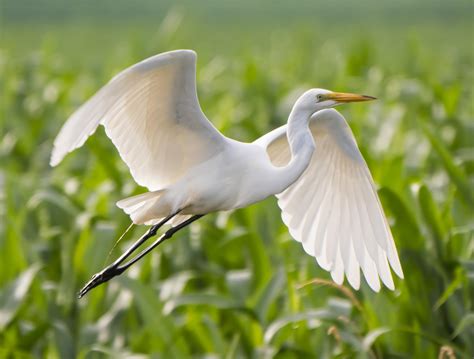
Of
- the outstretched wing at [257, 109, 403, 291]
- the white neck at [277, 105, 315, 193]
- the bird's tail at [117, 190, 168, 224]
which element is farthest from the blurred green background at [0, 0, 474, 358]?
the white neck at [277, 105, 315, 193]

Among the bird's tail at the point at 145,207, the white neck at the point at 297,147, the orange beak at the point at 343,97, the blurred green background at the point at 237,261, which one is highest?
the orange beak at the point at 343,97

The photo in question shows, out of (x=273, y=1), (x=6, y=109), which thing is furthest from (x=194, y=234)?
(x=273, y=1)

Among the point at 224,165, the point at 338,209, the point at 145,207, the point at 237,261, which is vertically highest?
the point at 224,165

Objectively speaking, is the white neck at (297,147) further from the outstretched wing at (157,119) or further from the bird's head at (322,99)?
the outstretched wing at (157,119)

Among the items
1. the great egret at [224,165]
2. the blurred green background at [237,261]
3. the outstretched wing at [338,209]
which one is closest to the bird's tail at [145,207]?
the great egret at [224,165]

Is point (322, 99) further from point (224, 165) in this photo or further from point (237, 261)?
point (237, 261)

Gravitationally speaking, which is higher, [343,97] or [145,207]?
[343,97]

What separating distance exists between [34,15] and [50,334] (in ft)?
49.1

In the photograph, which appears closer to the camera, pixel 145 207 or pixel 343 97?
pixel 343 97

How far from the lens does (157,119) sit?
2.75m

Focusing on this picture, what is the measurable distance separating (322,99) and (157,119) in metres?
0.49

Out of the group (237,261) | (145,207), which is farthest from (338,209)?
(237,261)

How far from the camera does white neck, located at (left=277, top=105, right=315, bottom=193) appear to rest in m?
2.46

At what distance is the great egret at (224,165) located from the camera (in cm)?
248
